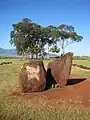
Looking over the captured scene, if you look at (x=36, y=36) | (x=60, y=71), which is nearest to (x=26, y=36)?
(x=36, y=36)

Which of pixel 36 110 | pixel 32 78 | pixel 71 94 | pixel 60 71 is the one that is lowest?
pixel 36 110

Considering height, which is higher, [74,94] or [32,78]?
[32,78]

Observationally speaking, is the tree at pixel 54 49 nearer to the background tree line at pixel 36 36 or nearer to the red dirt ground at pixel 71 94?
the background tree line at pixel 36 36

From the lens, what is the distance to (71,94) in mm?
14164

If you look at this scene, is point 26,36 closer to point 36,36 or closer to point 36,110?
point 36,36

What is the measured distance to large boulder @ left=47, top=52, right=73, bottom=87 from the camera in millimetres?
15906

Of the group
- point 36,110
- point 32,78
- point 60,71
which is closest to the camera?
point 36,110

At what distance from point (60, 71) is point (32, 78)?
207 centimetres

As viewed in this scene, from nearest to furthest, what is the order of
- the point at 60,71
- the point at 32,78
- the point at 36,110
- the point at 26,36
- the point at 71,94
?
the point at 36,110 < the point at 71,94 < the point at 32,78 < the point at 60,71 < the point at 26,36

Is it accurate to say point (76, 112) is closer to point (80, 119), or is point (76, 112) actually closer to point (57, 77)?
point (80, 119)

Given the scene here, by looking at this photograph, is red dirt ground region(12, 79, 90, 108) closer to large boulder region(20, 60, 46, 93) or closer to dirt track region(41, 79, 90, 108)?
dirt track region(41, 79, 90, 108)

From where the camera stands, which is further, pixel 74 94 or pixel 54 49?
pixel 54 49

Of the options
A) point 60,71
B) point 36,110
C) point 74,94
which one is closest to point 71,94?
point 74,94

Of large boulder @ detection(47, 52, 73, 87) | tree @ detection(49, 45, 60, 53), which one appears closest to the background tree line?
tree @ detection(49, 45, 60, 53)
